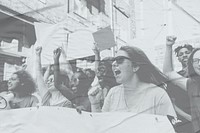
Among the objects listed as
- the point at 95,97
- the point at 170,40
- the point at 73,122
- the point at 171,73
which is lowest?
the point at 73,122

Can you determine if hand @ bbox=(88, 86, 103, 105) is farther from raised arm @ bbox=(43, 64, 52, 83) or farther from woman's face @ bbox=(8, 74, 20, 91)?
woman's face @ bbox=(8, 74, 20, 91)

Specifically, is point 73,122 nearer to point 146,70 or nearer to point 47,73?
point 47,73

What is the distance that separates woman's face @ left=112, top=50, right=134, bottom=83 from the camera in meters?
1.41

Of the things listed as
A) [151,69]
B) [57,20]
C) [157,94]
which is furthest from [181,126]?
[57,20]

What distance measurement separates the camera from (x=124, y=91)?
142 centimetres

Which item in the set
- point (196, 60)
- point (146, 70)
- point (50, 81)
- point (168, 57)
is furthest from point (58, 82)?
point (196, 60)

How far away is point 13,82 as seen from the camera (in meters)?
1.42

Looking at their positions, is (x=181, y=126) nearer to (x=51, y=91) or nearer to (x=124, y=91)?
(x=124, y=91)

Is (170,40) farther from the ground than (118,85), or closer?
farther from the ground

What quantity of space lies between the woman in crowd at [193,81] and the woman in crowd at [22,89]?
2.03 ft

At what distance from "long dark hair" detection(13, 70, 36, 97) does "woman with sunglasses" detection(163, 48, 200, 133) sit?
24.3 inches

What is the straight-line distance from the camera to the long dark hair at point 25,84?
4.67ft

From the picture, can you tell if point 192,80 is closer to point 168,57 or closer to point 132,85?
point 168,57

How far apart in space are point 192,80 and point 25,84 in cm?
75
